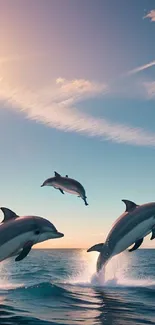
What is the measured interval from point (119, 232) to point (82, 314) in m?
3.19

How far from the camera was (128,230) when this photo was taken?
1345cm

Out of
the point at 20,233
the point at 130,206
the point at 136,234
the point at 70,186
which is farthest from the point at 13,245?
the point at 70,186

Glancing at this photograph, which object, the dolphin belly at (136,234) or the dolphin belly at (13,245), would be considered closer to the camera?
the dolphin belly at (13,245)

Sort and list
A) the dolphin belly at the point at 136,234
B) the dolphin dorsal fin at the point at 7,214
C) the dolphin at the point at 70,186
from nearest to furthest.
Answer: the dolphin dorsal fin at the point at 7,214, the dolphin belly at the point at 136,234, the dolphin at the point at 70,186

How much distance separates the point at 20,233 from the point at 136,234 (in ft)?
14.2

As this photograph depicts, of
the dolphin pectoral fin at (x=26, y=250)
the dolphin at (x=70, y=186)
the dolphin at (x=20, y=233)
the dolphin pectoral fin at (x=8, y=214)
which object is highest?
the dolphin at (x=70, y=186)

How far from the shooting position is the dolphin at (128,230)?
1337 centimetres

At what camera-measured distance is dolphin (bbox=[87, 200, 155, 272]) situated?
526 inches

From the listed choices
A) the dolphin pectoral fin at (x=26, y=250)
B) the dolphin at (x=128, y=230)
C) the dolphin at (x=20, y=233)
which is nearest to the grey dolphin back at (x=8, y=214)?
the dolphin at (x=20, y=233)

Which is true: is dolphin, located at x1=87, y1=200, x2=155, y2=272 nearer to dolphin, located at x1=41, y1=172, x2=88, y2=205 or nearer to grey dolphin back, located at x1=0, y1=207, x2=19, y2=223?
dolphin, located at x1=41, y1=172, x2=88, y2=205

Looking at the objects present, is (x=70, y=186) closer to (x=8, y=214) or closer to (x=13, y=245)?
(x=8, y=214)

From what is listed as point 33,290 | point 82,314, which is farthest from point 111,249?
point 33,290

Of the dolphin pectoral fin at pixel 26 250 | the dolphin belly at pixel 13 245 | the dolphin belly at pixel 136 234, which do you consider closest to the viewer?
the dolphin pectoral fin at pixel 26 250

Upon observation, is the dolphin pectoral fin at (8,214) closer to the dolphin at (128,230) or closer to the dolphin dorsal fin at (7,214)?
the dolphin dorsal fin at (7,214)
